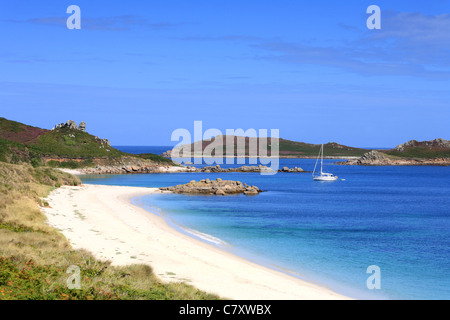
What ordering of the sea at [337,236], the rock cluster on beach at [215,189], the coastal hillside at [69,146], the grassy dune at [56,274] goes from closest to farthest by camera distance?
the grassy dune at [56,274] < the sea at [337,236] < the rock cluster on beach at [215,189] < the coastal hillside at [69,146]

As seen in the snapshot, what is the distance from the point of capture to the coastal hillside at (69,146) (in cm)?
11212

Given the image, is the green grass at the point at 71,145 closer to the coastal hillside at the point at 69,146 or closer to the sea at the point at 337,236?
the coastal hillside at the point at 69,146

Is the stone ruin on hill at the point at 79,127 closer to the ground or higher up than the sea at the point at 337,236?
higher up

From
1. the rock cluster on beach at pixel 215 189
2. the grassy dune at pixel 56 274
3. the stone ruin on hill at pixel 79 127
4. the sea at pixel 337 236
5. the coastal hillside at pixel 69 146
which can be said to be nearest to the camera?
the grassy dune at pixel 56 274

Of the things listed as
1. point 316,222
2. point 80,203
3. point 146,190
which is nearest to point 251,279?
point 316,222

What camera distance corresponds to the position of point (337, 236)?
34.6 m

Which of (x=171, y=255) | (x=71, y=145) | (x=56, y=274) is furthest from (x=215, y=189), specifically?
(x=71, y=145)

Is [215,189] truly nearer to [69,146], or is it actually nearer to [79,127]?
[69,146]

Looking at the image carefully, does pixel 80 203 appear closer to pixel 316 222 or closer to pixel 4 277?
pixel 316 222

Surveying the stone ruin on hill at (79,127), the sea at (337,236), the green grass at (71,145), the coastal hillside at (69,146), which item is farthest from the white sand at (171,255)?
the stone ruin on hill at (79,127)

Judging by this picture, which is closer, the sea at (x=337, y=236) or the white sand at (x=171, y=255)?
the white sand at (x=171, y=255)

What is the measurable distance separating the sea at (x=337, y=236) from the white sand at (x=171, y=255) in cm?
170
